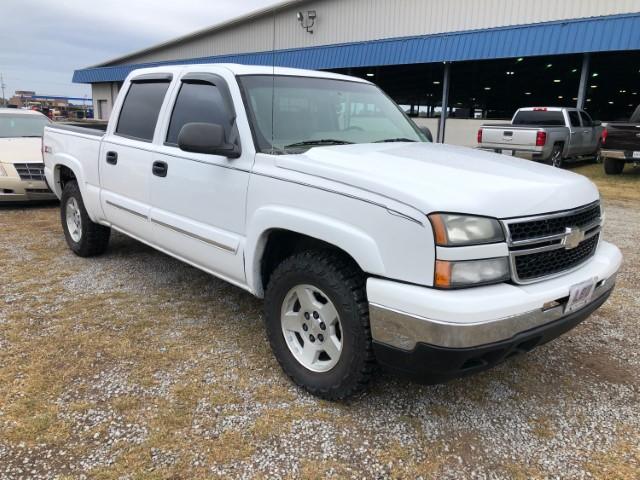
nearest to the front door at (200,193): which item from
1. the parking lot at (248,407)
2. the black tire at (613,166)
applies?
the parking lot at (248,407)

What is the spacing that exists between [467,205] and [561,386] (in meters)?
1.63

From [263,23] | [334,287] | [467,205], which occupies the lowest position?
[334,287]

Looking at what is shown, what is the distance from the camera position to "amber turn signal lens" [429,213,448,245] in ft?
7.11

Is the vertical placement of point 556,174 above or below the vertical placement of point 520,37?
below

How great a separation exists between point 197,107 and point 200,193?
0.69 meters

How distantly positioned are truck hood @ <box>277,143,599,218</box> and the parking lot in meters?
1.19

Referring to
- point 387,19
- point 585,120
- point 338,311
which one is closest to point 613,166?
point 585,120

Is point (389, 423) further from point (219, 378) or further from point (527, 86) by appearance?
point (527, 86)

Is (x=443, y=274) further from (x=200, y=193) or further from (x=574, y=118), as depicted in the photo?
(x=574, y=118)

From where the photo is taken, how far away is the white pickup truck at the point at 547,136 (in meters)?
13.0

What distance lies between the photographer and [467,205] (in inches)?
87.2

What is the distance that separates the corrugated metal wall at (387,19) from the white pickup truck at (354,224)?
1353 cm

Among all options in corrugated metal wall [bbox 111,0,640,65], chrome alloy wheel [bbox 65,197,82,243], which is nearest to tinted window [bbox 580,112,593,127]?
corrugated metal wall [bbox 111,0,640,65]

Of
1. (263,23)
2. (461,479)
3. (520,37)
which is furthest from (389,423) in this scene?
(263,23)
